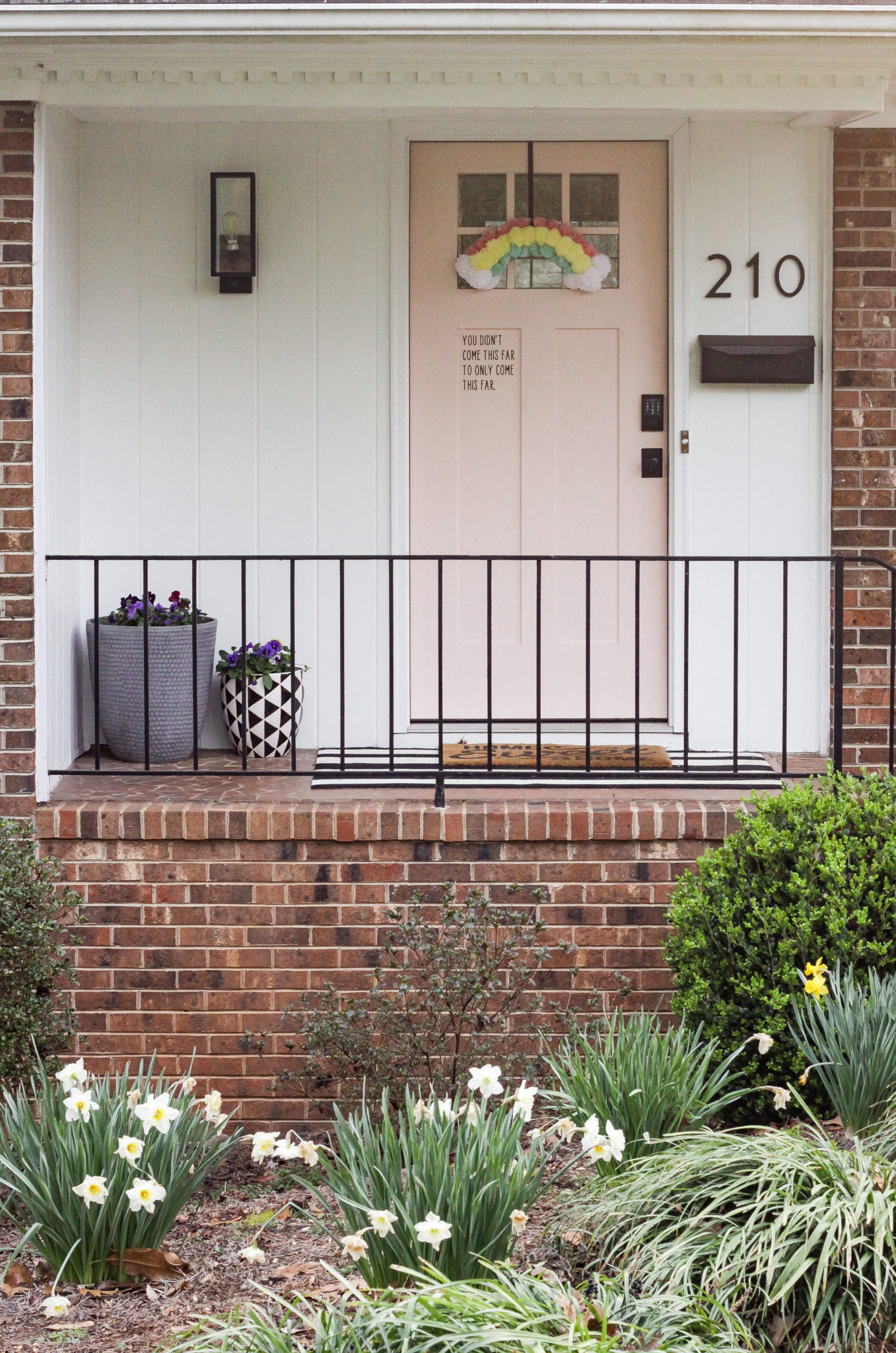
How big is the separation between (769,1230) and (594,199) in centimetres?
408

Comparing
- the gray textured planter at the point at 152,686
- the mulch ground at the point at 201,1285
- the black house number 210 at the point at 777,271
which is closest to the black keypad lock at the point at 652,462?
the black house number 210 at the point at 777,271

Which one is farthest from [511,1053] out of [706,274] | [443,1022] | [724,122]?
[724,122]

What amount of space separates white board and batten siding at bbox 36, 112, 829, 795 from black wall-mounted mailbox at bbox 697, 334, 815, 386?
0.07 meters

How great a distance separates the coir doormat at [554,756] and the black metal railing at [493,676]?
44 mm

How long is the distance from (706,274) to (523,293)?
0.72 metres

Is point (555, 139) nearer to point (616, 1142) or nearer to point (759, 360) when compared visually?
point (759, 360)

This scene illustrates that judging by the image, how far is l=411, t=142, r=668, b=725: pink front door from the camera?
5.35 m

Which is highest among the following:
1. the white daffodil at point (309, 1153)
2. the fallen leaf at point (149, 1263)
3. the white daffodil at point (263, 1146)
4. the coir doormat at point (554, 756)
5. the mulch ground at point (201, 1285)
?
the coir doormat at point (554, 756)

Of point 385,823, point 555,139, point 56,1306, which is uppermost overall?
point 555,139

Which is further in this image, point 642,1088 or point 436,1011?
point 436,1011

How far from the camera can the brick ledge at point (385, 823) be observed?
172 inches

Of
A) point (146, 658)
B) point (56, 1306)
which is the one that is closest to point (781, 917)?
point (56, 1306)

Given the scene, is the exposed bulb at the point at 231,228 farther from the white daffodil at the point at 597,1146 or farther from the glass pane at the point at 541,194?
the white daffodil at the point at 597,1146

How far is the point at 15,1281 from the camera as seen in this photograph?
9.68 feet
